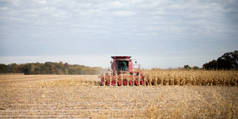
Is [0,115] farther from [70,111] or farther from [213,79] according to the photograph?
[213,79]

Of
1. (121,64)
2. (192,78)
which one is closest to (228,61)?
Result: (192,78)

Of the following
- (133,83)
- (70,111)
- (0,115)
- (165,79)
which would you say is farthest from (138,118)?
(165,79)

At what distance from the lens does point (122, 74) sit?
55.2 ft

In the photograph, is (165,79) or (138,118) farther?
(165,79)

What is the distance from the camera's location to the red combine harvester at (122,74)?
1669 centimetres

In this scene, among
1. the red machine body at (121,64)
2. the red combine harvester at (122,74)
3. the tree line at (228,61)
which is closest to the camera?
the red combine harvester at (122,74)

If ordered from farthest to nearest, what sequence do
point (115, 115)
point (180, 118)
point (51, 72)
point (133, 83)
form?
point (51, 72) → point (133, 83) → point (115, 115) → point (180, 118)

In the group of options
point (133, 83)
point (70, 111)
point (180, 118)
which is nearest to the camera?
point (180, 118)

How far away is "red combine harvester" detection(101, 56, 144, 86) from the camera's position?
16688 millimetres

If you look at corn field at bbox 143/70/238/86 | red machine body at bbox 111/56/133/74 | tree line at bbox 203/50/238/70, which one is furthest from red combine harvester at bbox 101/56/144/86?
tree line at bbox 203/50/238/70

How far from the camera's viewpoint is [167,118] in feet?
19.6

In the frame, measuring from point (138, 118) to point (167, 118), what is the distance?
2.32 feet

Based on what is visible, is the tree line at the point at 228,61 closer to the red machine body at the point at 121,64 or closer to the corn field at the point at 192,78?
the corn field at the point at 192,78

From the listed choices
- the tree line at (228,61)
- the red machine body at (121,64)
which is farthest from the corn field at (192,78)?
the tree line at (228,61)
